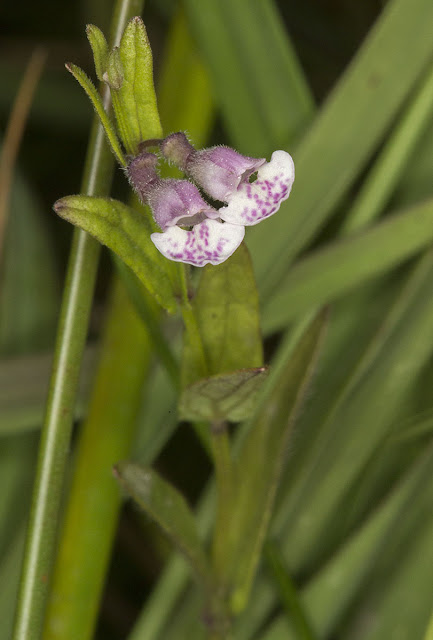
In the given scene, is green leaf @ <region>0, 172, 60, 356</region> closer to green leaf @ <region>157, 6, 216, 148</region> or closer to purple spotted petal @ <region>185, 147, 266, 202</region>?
green leaf @ <region>157, 6, 216, 148</region>

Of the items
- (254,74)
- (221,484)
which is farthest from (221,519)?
(254,74)

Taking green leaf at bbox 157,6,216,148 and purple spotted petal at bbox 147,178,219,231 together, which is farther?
green leaf at bbox 157,6,216,148

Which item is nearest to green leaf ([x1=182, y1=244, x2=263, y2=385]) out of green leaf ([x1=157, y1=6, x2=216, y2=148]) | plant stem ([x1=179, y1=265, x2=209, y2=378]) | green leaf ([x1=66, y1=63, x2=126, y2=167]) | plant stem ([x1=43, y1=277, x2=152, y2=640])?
plant stem ([x1=179, y1=265, x2=209, y2=378])

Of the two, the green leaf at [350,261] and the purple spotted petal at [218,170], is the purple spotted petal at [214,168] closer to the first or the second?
the purple spotted petal at [218,170]

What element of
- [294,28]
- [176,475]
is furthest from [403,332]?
[294,28]

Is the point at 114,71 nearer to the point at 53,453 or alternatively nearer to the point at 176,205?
the point at 176,205

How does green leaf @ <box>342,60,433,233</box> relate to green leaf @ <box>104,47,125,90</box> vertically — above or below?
below

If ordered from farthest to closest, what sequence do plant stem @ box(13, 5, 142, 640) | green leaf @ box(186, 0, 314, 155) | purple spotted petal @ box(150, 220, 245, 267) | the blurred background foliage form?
green leaf @ box(186, 0, 314, 155) < the blurred background foliage < plant stem @ box(13, 5, 142, 640) < purple spotted petal @ box(150, 220, 245, 267)
